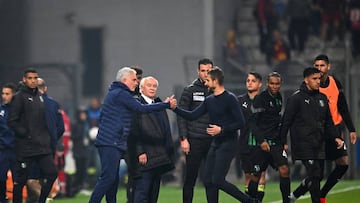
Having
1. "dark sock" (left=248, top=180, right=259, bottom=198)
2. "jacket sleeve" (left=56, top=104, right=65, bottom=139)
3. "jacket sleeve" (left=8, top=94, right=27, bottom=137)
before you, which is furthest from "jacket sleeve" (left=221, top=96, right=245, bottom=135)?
"jacket sleeve" (left=56, top=104, right=65, bottom=139)

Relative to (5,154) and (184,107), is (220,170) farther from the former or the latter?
(5,154)

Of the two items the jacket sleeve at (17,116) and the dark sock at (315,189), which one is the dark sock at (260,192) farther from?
the jacket sleeve at (17,116)

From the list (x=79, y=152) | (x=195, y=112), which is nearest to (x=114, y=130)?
(x=195, y=112)

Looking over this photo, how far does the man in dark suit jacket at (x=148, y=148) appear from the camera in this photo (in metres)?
19.3

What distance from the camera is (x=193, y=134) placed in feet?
65.4

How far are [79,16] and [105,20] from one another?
30.9 inches

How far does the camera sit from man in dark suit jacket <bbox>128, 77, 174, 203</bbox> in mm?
19297

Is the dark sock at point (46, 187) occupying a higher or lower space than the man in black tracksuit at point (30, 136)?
lower

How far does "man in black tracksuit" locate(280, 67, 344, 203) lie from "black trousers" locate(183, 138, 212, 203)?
1.24 meters

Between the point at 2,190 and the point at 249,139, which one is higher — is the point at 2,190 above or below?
below

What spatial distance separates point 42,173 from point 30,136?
603 millimetres

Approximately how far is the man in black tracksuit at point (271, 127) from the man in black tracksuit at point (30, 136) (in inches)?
128

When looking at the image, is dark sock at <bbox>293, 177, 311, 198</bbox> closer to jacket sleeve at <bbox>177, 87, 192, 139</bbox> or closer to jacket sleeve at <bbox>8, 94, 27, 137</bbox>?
jacket sleeve at <bbox>177, 87, 192, 139</bbox>

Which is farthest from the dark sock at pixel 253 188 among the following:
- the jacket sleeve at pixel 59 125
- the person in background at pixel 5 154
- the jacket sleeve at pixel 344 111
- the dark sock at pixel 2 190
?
the dark sock at pixel 2 190
